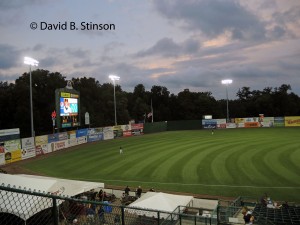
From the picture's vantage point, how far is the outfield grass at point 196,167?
24.0 meters

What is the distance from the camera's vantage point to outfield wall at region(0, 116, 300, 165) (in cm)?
3719

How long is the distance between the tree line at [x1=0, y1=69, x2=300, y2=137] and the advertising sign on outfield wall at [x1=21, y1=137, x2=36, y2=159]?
33.4m

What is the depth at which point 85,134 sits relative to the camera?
172ft

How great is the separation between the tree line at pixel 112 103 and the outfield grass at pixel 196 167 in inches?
1367

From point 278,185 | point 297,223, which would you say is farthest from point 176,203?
point 278,185

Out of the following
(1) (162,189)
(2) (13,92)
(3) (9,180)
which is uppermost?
(2) (13,92)

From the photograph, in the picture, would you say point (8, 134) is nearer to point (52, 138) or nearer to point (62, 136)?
point (52, 138)

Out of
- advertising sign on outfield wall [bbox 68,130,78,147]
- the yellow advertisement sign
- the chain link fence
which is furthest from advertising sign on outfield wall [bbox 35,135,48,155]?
the chain link fence

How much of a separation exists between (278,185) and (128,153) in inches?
817

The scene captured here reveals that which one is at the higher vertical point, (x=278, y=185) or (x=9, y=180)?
(x=9, y=180)

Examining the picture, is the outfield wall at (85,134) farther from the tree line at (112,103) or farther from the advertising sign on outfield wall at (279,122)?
the tree line at (112,103)

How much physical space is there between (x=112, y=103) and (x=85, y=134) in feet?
129

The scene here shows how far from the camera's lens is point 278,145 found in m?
41.9

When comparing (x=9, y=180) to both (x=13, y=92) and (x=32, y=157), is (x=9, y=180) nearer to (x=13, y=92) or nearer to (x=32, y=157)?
(x=32, y=157)
